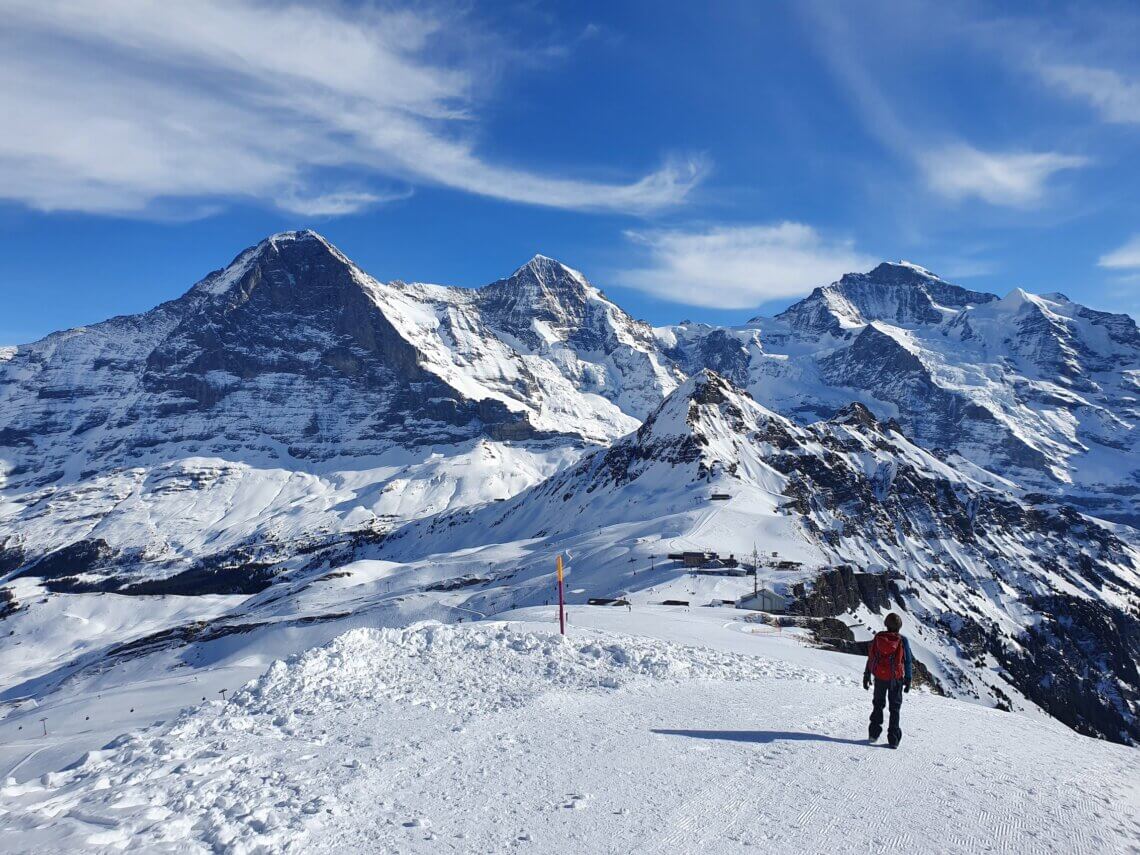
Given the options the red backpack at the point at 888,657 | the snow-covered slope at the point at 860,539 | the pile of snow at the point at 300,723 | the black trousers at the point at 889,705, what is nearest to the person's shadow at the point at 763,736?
the black trousers at the point at 889,705

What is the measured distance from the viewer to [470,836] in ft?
28.9

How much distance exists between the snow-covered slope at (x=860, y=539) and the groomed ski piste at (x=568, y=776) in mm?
62015

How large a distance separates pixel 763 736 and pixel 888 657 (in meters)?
2.49

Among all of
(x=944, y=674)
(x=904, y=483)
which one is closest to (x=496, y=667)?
(x=944, y=674)

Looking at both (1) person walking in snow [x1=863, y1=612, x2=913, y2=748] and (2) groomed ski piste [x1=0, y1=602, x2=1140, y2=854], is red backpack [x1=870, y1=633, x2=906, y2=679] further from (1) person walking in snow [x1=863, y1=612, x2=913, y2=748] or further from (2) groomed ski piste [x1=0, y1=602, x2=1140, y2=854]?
(2) groomed ski piste [x1=0, y1=602, x2=1140, y2=854]

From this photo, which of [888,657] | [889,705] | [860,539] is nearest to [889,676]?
[888,657]

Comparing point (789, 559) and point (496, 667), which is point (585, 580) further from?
point (496, 667)

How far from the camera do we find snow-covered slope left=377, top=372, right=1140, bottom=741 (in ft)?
333

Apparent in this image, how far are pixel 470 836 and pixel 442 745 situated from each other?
3500mm

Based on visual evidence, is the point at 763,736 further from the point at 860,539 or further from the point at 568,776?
the point at 860,539

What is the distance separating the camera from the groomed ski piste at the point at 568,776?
8773 millimetres

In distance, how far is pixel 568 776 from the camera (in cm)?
1058

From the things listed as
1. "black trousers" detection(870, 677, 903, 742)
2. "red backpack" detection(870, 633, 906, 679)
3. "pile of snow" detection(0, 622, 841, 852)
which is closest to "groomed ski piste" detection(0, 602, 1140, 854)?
"pile of snow" detection(0, 622, 841, 852)

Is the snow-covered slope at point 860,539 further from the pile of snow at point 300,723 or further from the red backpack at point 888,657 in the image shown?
the red backpack at point 888,657
